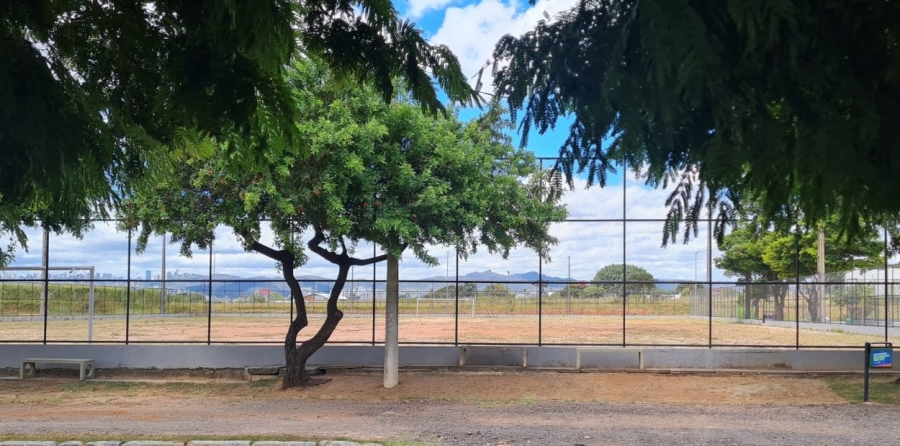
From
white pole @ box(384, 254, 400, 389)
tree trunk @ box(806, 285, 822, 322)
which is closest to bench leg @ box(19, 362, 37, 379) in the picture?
white pole @ box(384, 254, 400, 389)

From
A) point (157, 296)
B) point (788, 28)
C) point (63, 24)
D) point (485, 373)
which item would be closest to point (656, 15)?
point (788, 28)

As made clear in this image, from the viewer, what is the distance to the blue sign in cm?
1490

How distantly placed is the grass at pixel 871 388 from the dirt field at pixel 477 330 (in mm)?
6104

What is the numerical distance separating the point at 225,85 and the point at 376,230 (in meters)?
11.8

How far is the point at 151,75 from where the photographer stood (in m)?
3.66

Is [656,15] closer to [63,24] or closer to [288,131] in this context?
[288,131]

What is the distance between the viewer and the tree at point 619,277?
1966 cm

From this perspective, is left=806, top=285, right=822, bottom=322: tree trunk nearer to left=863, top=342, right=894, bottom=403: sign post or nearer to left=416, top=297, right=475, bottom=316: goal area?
left=863, top=342, right=894, bottom=403: sign post

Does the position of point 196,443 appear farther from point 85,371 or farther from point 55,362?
point 55,362

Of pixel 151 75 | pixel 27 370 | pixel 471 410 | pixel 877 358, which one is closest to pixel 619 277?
pixel 877 358

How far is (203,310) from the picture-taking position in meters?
23.1

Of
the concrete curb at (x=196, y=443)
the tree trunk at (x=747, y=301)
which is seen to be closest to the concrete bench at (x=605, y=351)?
the tree trunk at (x=747, y=301)

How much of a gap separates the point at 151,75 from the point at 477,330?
21416 mm

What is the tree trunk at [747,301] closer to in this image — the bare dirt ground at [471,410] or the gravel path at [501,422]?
the bare dirt ground at [471,410]
